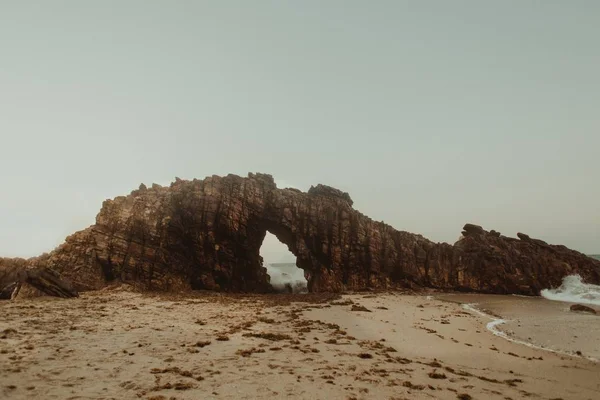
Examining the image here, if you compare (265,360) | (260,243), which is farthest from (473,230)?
(265,360)

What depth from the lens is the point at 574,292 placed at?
1800 inches

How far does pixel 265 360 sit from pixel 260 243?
39140mm

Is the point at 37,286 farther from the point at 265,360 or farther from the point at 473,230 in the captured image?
the point at 473,230

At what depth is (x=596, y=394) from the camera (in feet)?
32.9

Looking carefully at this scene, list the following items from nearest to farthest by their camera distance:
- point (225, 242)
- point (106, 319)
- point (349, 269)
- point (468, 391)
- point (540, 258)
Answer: point (468, 391), point (106, 319), point (225, 242), point (349, 269), point (540, 258)

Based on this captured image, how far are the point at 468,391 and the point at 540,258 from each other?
186ft

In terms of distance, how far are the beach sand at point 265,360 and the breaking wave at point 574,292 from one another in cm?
2894

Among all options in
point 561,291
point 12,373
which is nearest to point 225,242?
point 12,373

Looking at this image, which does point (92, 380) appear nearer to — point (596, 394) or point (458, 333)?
point (596, 394)

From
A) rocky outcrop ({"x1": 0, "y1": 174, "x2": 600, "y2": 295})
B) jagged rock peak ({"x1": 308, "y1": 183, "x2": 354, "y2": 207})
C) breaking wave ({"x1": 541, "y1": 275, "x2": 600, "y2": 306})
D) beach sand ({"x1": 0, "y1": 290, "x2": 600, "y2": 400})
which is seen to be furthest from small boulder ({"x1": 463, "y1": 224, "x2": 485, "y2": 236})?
beach sand ({"x1": 0, "y1": 290, "x2": 600, "y2": 400})

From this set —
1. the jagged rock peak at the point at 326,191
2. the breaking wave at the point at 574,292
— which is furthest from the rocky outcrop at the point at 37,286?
the breaking wave at the point at 574,292

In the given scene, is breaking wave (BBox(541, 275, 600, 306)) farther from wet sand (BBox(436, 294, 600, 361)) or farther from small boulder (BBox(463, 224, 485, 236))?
wet sand (BBox(436, 294, 600, 361))

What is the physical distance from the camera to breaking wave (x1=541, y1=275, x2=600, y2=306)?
40.5m

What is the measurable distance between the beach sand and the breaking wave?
94.9 ft
